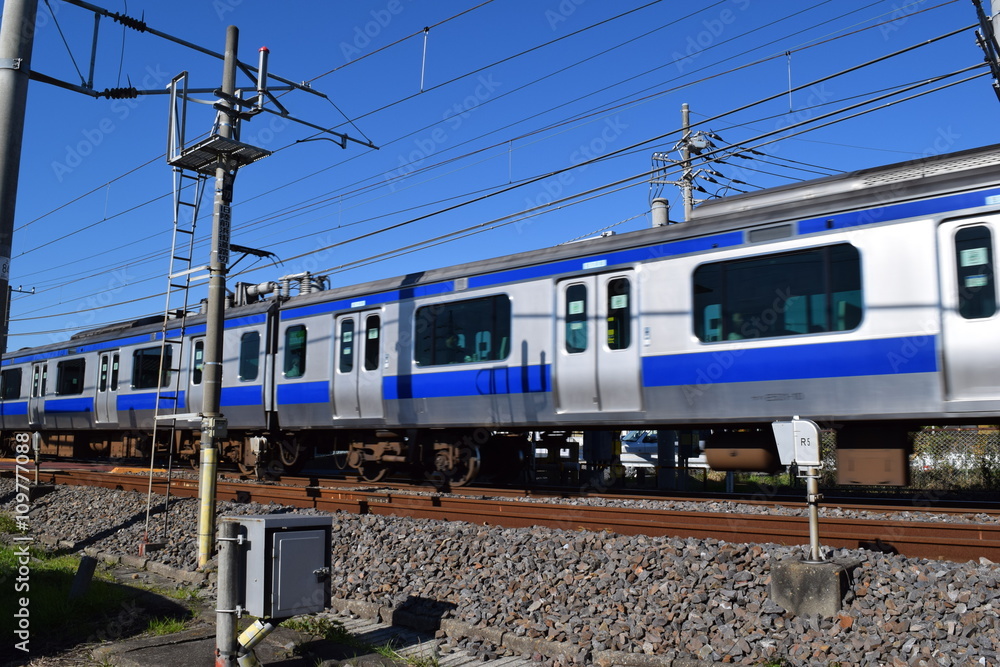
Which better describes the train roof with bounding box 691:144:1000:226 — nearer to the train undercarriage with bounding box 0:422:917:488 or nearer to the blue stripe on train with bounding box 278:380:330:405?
the train undercarriage with bounding box 0:422:917:488

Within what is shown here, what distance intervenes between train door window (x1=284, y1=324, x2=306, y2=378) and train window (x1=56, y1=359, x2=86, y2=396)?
8.99 metres

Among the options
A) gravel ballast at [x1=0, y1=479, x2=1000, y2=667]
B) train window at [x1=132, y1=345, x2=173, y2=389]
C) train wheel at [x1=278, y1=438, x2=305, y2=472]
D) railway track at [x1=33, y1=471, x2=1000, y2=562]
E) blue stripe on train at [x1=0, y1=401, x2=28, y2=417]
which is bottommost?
gravel ballast at [x1=0, y1=479, x2=1000, y2=667]

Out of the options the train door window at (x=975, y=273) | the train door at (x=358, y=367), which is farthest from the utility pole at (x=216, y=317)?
the train door window at (x=975, y=273)

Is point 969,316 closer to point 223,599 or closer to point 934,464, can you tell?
point 223,599

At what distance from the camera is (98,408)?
1950 centimetres

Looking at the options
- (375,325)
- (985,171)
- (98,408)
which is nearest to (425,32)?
(375,325)

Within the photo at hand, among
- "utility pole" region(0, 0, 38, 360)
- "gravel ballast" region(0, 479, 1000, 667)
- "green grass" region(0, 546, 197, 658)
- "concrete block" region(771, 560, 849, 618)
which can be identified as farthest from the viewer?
"green grass" region(0, 546, 197, 658)

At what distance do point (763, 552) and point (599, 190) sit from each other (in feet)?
21.0

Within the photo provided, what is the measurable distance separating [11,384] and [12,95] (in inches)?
892

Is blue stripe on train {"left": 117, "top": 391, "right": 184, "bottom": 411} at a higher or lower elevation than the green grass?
higher

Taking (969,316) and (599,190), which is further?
(599,190)

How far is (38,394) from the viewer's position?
2256 centimetres

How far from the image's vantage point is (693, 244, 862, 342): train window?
8.27m

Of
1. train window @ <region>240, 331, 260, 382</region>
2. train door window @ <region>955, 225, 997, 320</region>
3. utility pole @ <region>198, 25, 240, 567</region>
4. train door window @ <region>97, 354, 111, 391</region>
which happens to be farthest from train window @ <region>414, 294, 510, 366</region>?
train door window @ <region>97, 354, 111, 391</region>
